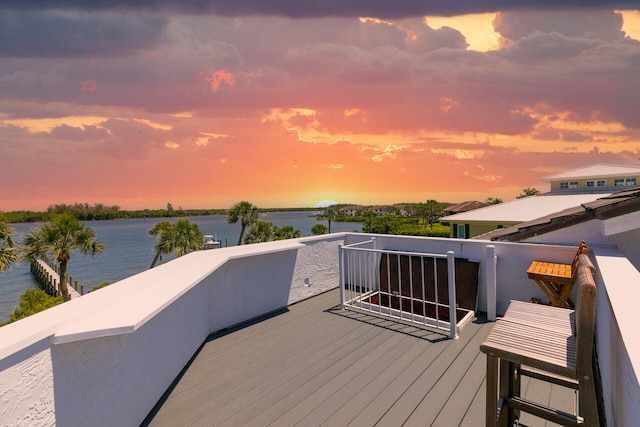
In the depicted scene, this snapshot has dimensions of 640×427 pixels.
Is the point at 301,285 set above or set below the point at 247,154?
below

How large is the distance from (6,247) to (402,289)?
20.5 meters

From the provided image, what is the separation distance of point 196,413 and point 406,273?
3571 millimetres

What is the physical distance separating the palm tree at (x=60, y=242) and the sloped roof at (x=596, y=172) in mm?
31829

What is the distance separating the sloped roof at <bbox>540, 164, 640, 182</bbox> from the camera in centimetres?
1727

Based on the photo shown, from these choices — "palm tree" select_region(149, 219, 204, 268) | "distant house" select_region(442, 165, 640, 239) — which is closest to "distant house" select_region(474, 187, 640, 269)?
"distant house" select_region(442, 165, 640, 239)

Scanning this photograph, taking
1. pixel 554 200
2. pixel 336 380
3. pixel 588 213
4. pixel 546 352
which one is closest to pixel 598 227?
pixel 588 213

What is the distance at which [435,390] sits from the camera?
2633mm

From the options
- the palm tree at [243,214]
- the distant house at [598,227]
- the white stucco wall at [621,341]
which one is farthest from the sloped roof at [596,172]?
the palm tree at [243,214]

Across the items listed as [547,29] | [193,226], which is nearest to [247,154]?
[193,226]

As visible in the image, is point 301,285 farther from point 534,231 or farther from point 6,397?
point 6,397

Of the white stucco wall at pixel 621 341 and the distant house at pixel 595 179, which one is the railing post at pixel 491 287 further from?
the distant house at pixel 595 179

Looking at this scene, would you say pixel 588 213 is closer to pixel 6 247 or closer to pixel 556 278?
pixel 556 278

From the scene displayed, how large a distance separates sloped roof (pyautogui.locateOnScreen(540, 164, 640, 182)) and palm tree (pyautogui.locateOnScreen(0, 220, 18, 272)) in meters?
31.0

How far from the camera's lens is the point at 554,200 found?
15.1 metres
